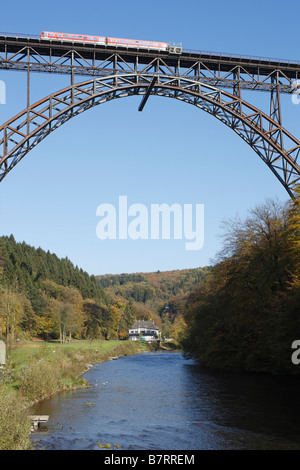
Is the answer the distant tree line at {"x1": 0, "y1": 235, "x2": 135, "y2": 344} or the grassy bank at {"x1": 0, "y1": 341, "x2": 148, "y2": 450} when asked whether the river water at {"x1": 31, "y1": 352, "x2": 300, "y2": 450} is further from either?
the distant tree line at {"x1": 0, "y1": 235, "x2": 135, "y2": 344}

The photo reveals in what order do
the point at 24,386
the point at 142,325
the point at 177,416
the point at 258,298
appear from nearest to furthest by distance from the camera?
the point at 177,416
the point at 24,386
the point at 258,298
the point at 142,325

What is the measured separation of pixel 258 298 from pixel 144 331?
105971 millimetres

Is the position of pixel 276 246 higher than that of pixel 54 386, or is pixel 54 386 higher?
pixel 276 246

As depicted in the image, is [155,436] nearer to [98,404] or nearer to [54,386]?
[98,404]

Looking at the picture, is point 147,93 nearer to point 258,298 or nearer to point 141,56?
point 141,56

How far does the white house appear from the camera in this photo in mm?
133750

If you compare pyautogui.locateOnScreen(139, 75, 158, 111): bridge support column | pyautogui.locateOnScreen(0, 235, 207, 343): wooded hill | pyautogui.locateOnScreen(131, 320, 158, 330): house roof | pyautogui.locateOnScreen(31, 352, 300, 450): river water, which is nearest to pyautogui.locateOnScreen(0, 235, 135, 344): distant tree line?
pyautogui.locateOnScreen(0, 235, 207, 343): wooded hill

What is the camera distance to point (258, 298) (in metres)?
37.3

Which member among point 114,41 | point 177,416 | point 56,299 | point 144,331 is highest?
point 114,41

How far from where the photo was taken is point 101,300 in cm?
11894

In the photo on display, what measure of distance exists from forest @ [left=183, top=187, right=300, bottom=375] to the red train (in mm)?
12854

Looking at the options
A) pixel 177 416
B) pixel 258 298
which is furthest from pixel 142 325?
pixel 177 416

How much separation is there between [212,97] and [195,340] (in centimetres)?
3483

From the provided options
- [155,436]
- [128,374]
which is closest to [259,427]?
[155,436]
